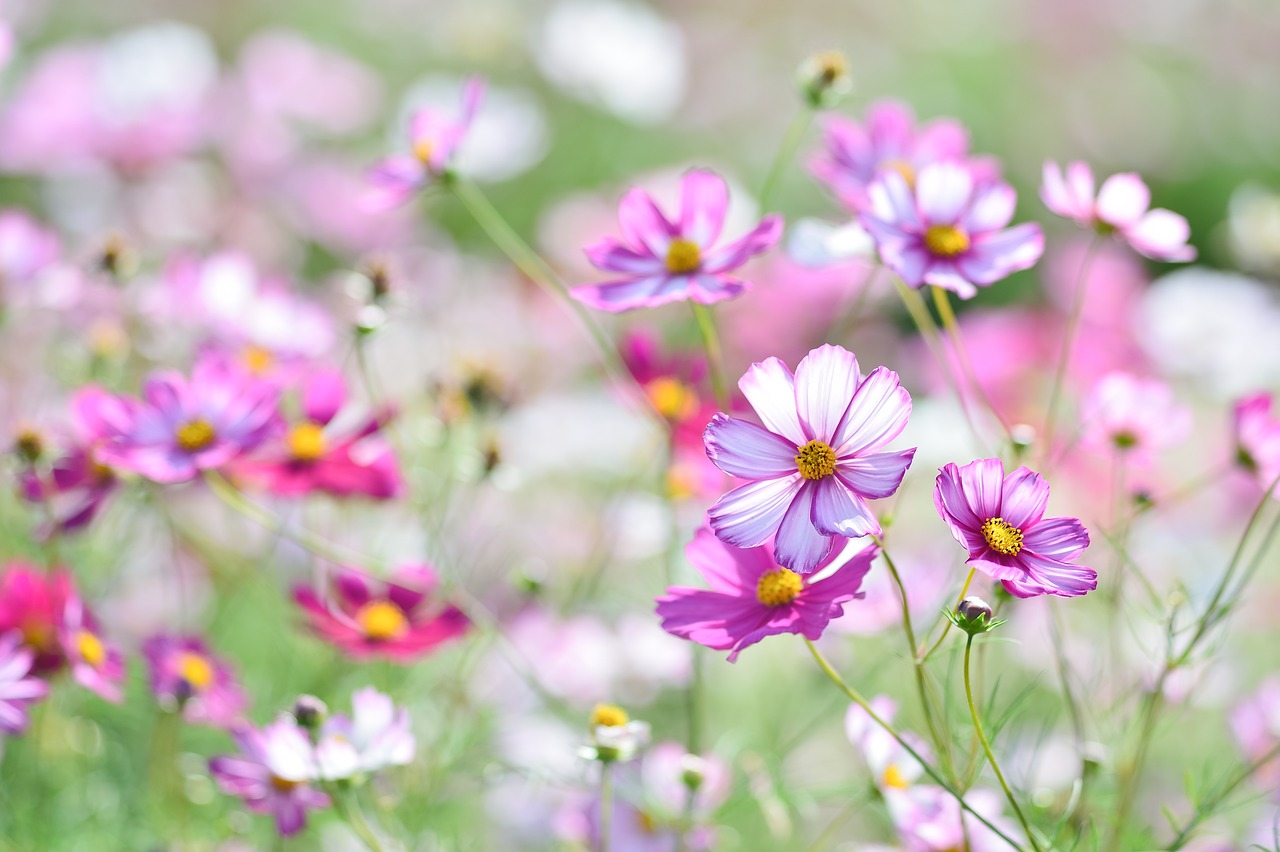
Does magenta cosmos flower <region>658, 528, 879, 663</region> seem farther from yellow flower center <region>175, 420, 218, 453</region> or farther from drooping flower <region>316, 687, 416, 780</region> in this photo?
→ yellow flower center <region>175, 420, 218, 453</region>

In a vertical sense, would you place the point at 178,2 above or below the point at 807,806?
below

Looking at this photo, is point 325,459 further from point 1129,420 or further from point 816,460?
point 1129,420

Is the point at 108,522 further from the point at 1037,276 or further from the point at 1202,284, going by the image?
the point at 1037,276

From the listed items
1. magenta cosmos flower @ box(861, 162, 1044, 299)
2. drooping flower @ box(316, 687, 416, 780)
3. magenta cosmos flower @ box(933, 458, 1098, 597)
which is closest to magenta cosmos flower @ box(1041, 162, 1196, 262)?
magenta cosmos flower @ box(861, 162, 1044, 299)

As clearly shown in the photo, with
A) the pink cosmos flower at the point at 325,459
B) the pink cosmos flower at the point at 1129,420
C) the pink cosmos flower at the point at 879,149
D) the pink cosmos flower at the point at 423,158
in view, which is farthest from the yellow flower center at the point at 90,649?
the pink cosmos flower at the point at 1129,420

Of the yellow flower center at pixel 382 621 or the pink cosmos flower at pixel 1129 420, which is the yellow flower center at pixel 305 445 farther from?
the pink cosmos flower at pixel 1129 420

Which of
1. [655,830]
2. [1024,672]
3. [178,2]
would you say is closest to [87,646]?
[655,830]
